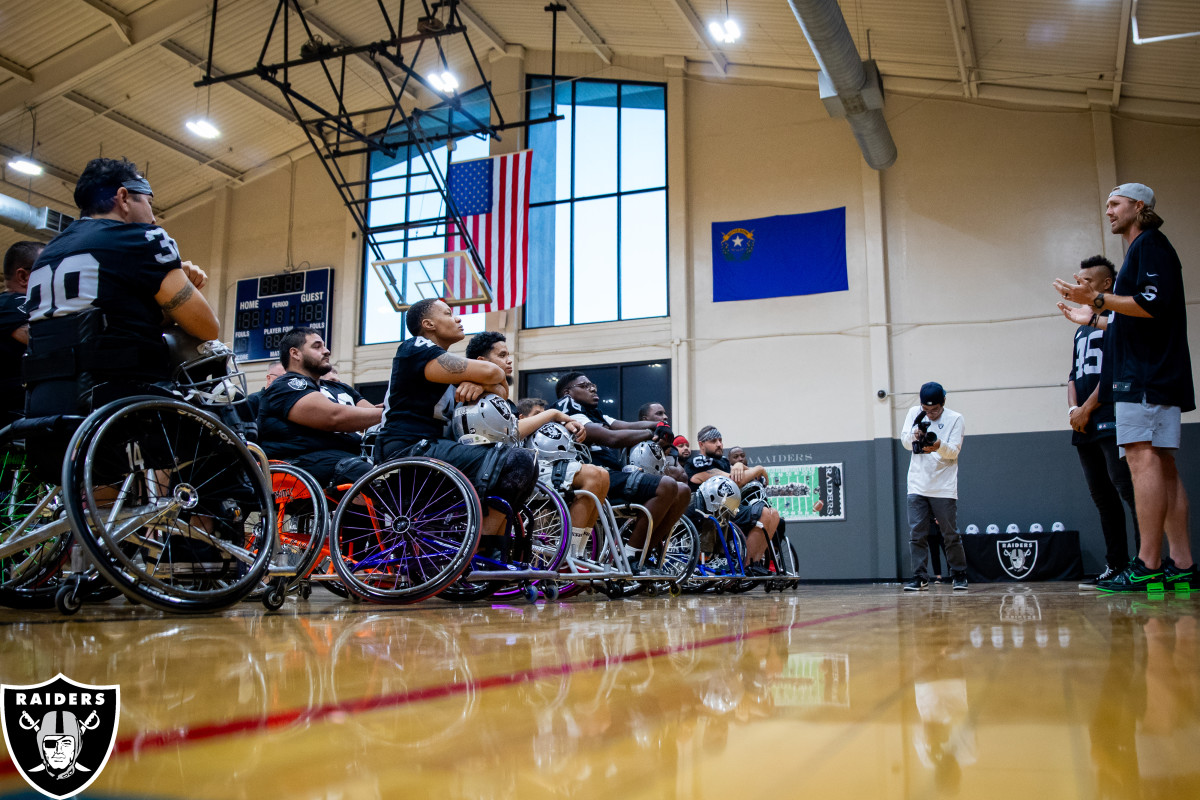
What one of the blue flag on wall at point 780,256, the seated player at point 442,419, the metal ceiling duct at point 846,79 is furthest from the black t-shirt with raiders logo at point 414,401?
the blue flag on wall at point 780,256

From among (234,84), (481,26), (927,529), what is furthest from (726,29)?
(234,84)

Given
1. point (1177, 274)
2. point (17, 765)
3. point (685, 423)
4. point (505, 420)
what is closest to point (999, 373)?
point (685, 423)

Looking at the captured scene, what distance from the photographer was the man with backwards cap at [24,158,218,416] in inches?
77.4

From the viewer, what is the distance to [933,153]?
33.2 ft

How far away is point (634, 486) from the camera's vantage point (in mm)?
4031

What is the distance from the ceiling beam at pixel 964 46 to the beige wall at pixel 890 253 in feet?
1.16

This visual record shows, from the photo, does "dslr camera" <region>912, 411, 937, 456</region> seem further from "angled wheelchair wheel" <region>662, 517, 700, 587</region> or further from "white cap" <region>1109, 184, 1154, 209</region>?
"white cap" <region>1109, 184, 1154, 209</region>

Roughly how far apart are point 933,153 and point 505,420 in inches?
345

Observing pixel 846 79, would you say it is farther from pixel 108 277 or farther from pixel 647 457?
pixel 108 277

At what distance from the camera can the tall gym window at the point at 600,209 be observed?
10977 mm

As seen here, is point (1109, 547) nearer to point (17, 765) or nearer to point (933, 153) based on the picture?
point (17, 765)

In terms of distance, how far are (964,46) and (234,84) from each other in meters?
8.49

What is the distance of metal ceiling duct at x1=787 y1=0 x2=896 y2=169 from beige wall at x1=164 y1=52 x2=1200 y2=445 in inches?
31.9

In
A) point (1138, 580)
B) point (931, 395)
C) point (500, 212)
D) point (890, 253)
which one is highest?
point (500, 212)
